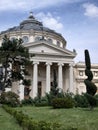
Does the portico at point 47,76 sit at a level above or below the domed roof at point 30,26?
below

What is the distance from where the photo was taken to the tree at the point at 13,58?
35719mm

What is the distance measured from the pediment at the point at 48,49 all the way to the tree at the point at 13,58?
75.2 feet

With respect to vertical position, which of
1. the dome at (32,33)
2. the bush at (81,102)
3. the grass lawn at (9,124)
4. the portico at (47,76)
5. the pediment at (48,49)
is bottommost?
the grass lawn at (9,124)

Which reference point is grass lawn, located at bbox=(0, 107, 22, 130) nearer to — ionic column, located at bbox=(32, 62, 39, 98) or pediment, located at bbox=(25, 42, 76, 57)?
ionic column, located at bbox=(32, 62, 39, 98)

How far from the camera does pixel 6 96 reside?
39281 mm

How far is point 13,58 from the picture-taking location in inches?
1439

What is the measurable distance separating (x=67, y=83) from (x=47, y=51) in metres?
8.00

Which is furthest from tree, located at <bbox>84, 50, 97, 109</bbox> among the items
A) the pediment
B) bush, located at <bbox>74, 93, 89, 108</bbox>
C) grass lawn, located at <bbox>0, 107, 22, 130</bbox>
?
the pediment

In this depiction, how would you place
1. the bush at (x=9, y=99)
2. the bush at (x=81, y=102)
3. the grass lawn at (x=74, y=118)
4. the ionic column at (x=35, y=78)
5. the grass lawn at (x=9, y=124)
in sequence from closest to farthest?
the grass lawn at (x=9, y=124), the grass lawn at (x=74, y=118), the bush at (x=81, y=102), the bush at (x=9, y=99), the ionic column at (x=35, y=78)

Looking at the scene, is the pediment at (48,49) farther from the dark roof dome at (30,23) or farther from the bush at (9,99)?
the bush at (9,99)

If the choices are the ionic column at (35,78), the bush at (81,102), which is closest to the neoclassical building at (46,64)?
the ionic column at (35,78)

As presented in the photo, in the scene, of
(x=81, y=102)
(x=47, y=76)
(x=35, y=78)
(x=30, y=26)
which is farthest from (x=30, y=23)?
(x=81, y=102)

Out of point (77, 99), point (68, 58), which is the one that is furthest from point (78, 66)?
point (77, 99)

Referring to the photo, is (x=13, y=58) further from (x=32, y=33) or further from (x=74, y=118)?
(x=32, y=33)
